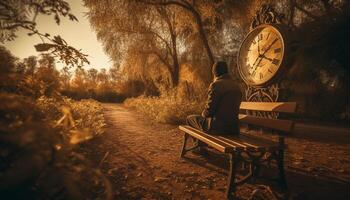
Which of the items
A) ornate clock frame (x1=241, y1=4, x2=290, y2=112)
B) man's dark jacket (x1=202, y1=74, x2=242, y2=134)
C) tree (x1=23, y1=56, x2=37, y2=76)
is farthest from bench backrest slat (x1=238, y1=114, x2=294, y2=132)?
tree (x1=23, y1=56, x2=37, y2=76)

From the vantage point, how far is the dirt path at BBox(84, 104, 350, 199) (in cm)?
328

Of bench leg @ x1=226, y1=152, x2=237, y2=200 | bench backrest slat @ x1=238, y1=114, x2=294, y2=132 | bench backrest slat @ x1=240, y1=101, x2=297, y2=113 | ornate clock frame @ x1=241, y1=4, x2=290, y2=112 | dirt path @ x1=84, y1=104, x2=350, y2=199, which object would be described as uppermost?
ornate clock frame @ x1=241, y1=4, x2=290, y2=112

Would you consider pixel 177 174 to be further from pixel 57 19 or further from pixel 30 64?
pixel 57 19

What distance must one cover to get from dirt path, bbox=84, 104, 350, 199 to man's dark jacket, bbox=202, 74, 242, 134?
0.81m

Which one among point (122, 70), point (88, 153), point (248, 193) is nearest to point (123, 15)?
point (122, 70)

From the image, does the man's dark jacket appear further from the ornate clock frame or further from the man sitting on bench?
the ornate clock frame

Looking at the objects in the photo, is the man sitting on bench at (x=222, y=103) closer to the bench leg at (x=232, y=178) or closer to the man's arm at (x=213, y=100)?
the man's arm at (x=213, y=100)

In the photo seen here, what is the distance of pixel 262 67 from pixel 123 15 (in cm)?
895

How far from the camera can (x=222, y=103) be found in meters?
3.93

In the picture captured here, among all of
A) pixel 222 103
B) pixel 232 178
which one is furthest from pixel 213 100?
pixel 232 178

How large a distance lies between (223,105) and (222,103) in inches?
1.7

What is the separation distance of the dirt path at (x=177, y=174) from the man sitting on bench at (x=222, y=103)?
2.67 feet

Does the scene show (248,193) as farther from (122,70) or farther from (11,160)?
(122,70)

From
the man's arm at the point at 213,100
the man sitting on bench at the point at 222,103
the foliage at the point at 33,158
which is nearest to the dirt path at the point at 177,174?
the foliage at the point at 33,158
